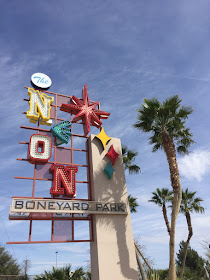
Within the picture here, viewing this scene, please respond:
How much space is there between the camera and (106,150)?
1920 centimetres

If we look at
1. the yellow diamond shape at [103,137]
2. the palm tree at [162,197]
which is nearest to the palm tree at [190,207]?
the palm tree at [162,197]

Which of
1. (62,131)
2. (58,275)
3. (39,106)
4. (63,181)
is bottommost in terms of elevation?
(58,275)

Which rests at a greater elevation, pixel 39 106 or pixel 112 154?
pixel 39 106

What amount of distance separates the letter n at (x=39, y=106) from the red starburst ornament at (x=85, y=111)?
1.43 meters

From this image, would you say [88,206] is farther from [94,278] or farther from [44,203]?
[94,278]

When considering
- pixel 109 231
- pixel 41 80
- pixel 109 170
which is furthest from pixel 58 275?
pixel 41 80

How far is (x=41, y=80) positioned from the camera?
2059cm

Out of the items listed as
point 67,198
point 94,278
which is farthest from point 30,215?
point 94,278

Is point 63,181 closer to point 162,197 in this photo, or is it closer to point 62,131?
point 62,131

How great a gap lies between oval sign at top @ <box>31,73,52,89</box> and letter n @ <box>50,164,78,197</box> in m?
7.44

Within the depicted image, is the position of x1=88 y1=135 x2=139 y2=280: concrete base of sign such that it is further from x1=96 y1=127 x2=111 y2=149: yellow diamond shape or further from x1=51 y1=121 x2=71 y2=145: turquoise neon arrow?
x1=51 y1=121 x2=71 y2=145: turquoise neon arrow

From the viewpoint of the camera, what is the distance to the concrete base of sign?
15.3 m

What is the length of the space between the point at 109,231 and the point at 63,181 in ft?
14.9

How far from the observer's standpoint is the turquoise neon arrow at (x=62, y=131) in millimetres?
18234
